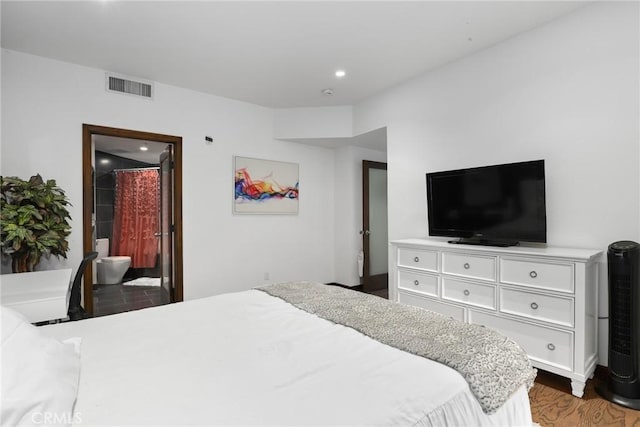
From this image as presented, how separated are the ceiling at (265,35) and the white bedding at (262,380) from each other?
220cm

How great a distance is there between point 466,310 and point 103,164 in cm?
626

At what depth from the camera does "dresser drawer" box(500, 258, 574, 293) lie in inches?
83.5

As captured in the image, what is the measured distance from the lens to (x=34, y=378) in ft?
2.79

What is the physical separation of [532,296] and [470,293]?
45cm

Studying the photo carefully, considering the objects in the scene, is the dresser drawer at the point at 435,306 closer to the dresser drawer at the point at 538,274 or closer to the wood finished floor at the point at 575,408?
the dresser drawer at the point at 538,274

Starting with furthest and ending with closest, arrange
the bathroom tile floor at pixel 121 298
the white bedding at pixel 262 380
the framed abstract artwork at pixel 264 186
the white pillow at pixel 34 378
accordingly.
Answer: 1. the framed abstract artwork at pixel 264 186
2. the bathroom tile floor at pixel 121 298
3. the white bedding at pixel 262 380
4. the white pillow at pixel 34 378

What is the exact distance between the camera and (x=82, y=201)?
3236mm

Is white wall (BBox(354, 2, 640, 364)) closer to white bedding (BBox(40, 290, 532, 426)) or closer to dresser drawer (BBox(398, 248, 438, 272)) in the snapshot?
dresser drawer (BBox(398, 248, 438, 272))

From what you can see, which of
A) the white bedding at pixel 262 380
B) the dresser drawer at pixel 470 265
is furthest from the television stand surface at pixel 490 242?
the white bedding at pixel 262 380

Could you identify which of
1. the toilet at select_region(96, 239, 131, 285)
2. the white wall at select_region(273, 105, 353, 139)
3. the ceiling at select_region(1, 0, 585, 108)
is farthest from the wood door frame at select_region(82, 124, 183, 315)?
the toilet at select_region(96, 239, 131, 285)

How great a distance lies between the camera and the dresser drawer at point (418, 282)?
2.90 m

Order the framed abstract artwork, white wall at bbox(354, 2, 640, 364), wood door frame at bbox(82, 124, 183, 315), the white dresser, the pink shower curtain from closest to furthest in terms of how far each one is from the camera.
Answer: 1. the white dresser
2. white wall at bbox(354, 2, 640, 364)
3. wood door frame at bbox(82, 124, 183, 315)
4. the framed abstract artwork
5. the pink shower curtain

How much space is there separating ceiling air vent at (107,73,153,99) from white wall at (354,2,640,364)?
10.2 feet

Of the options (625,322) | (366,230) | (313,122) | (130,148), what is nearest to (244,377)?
(625,322)
